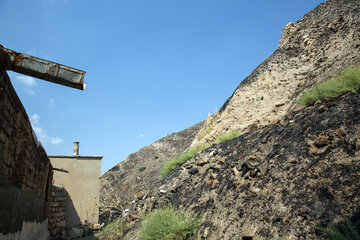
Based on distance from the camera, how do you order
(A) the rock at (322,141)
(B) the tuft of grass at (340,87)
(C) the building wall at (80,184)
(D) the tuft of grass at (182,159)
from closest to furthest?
(A) the rock at (322,141) < (B) the tuft of grass at (340,87) < (D) the tuft of grass at (182,159) < (C) the building wall at (80,184)

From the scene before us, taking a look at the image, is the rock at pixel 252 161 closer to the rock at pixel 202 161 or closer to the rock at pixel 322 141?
the rock at pixel 322 141

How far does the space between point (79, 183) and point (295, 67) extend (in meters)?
11.6

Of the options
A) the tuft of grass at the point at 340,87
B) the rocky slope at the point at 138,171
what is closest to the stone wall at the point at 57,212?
the rocky slope at the point at 138,171

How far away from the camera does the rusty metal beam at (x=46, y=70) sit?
3.71 meters

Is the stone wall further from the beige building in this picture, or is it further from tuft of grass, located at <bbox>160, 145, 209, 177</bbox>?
tuft of grass, located at <bbox>160, 145, 209, 177</bbox>

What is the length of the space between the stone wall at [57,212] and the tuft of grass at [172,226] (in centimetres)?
460

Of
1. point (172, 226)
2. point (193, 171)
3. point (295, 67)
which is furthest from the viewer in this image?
point (295, 67)

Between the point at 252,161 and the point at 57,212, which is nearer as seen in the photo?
the point at 252,161

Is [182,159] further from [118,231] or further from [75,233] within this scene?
[75,233]

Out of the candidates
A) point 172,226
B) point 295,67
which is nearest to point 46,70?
point 172,226

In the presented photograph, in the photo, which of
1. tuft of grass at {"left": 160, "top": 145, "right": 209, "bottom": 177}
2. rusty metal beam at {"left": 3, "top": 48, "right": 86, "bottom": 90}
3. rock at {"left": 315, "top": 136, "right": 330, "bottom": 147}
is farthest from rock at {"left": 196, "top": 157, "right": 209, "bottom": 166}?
rusty metal beam at {"left": 3, "top": 48, "right": 86, "bottom": 90}

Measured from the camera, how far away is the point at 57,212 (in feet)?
33.8

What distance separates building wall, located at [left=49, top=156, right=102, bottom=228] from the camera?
12595mm

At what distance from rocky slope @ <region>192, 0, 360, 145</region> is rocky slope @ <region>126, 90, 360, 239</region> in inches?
130
